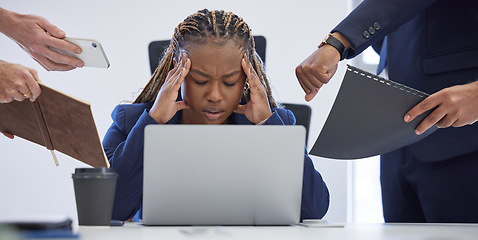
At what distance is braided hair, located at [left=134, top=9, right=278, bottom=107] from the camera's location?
1.63 m

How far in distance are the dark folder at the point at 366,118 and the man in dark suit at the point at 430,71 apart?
16cm

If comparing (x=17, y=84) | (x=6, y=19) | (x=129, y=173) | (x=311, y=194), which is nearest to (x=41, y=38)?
(x=6, y=19)

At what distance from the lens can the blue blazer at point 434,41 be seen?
139cm

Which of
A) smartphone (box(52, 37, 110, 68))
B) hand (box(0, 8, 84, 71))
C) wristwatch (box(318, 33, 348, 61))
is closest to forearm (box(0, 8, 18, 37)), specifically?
hand (box(0, 8, 84, 71))

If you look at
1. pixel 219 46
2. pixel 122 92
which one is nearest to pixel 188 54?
pixel 219 46

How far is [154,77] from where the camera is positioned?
5.73 ft

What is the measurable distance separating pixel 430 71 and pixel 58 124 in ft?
3.30

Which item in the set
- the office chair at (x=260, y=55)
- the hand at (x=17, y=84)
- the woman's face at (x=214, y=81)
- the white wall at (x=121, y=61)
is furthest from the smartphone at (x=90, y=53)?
the white wall at (x=121, y=61)

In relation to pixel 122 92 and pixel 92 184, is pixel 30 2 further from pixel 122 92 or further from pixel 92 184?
pixel 92 184

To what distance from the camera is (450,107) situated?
1.22 m

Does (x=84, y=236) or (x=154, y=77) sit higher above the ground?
(x=154, y=77)

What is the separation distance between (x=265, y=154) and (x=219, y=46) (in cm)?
68

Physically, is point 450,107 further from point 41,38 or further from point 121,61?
point 121,61

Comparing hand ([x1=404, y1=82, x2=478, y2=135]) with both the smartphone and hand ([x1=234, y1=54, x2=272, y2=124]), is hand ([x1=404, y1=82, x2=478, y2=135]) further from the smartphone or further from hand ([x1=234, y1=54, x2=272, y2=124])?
the smartphone
